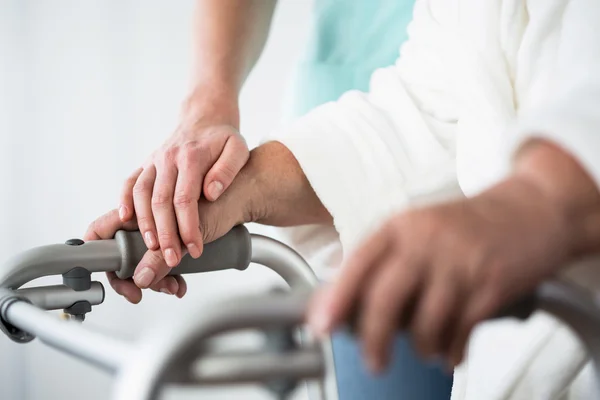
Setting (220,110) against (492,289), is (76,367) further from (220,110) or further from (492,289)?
(492,289)

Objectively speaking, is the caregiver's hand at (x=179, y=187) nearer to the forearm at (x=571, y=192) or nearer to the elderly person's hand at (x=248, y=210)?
the elderly person's hand at (x=248, y=210)

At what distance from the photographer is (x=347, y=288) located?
273mm

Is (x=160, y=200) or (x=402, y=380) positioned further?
(x=402, y=380)

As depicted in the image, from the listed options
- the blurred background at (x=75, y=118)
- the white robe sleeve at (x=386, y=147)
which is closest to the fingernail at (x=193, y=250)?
the white robe sleeve at (x=386, y=147)

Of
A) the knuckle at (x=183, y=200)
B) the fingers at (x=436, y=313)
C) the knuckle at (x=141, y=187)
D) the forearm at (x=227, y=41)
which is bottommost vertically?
the knuckle at (x=183, y=200)

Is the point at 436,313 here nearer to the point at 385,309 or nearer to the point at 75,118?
the point at 385,309

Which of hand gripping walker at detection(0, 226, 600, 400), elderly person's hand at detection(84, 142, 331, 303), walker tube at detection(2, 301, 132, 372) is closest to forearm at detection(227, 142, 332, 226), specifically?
elderly person's hand at detection(84, 142, 331, 303)

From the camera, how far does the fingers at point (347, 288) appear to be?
0.27 metres

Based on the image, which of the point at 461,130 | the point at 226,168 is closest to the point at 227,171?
the point at 226,168

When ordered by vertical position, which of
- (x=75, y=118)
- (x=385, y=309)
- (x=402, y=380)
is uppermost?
→ (x=385, y=309)

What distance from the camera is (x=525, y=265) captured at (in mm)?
283

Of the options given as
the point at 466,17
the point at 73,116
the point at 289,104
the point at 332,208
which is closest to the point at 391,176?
the point at 332,208

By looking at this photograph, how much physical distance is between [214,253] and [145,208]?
77mm

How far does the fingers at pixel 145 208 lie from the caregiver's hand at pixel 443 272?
1.24ft
